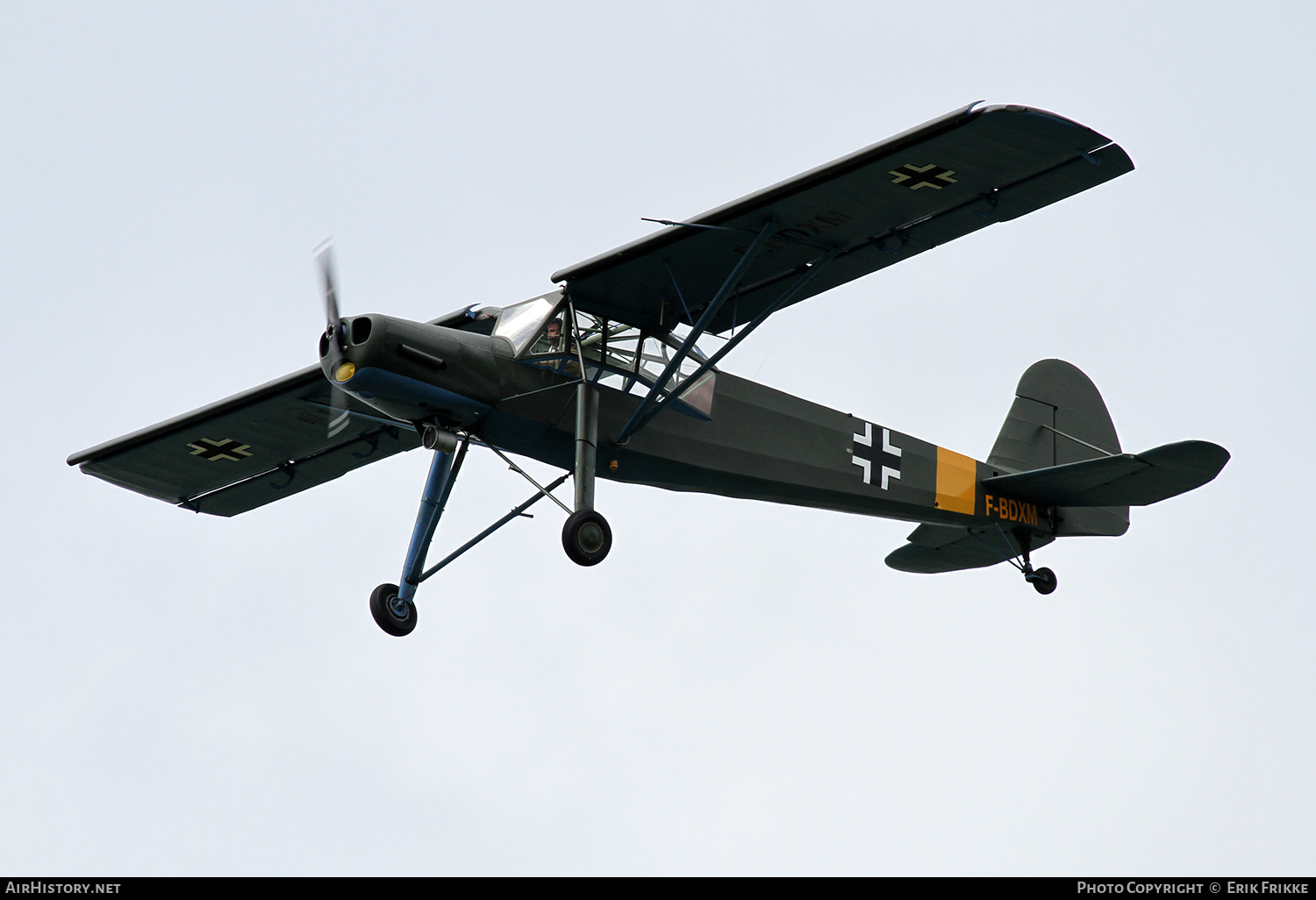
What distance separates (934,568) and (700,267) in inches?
220

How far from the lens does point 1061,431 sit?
18.3 meters

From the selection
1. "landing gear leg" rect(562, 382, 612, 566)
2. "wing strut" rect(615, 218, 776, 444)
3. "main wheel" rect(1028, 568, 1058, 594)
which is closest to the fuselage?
"wing strut" rect(615, 218, 776, 444)

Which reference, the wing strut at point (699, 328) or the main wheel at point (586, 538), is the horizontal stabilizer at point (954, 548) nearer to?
the wing strut at point (699, 328)

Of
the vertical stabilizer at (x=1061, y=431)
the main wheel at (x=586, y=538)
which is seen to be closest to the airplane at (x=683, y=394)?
the main wheel at (x=586, y=538)

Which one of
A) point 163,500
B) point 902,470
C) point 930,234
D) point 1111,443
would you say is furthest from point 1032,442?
point 163,500

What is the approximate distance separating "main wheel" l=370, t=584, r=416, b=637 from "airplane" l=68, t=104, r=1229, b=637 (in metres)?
0.02

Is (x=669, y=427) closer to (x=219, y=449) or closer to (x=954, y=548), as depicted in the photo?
(x=954, y=548)

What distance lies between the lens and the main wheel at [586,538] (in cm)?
1276

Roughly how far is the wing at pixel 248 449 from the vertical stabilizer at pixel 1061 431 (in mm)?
6390

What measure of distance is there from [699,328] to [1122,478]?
482 centimetres
